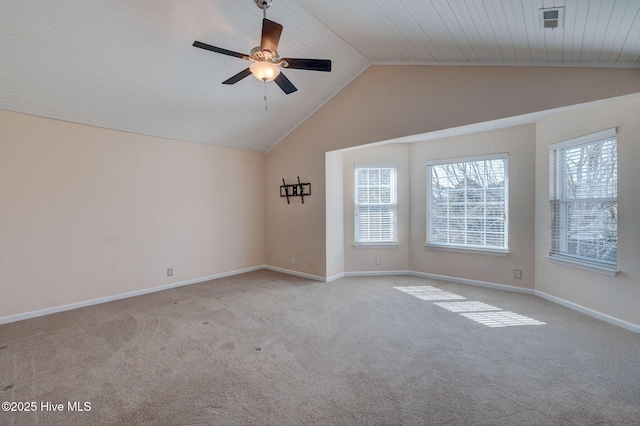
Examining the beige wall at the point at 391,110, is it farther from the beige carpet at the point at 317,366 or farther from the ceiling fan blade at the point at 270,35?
the ceiling fan blade at the point at 270,35

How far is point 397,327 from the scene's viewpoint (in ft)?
10.3

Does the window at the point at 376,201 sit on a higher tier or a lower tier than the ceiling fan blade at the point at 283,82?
lower

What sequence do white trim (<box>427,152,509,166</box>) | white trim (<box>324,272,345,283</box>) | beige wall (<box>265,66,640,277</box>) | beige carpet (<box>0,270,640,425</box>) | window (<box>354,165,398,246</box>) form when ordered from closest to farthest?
beige carpet (<box>0,270,640,425</box>)
beige wall (<box>265,66,640,277</box>)
white trim (<box>427,152,509,166</box>)
white trim (<box>324,272,345,283</box>)
window (<box>354,165,398,246</box>)

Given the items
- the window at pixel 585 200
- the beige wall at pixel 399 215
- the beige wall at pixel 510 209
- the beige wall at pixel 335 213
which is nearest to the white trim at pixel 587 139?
the window at pixel 585 200

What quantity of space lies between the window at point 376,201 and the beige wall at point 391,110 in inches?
31.1

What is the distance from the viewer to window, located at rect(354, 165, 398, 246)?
5281 millimetres

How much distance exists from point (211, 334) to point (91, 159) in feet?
9.56

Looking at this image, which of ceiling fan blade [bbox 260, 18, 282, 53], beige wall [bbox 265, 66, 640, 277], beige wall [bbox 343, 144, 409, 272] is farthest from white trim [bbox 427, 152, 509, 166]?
ceiling fan blade [bbox 260, 18, 282, 53]

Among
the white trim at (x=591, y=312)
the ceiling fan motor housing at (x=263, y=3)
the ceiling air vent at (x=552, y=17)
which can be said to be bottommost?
the white trim at (x=591, y=312)

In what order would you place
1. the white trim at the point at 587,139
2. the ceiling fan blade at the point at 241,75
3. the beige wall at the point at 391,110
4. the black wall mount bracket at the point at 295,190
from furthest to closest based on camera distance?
the black wall mount bracket at the point at 295,190 < the white trim at the point at 587,139 < the beige wall at the point at 391,110 < the ceiling fan blade at the point at 241,75

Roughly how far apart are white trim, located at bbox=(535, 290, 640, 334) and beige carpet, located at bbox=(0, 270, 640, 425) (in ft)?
0.37

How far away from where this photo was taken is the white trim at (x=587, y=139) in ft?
10.3

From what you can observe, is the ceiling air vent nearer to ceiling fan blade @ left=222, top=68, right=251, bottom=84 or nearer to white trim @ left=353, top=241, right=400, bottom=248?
ceiling fan blade @ left=222, top=68, right=251, bottom=84

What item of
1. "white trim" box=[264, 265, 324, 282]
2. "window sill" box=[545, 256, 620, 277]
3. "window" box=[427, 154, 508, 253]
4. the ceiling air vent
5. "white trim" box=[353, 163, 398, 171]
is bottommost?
"white trim" box=[264, 265, 324, 282]
